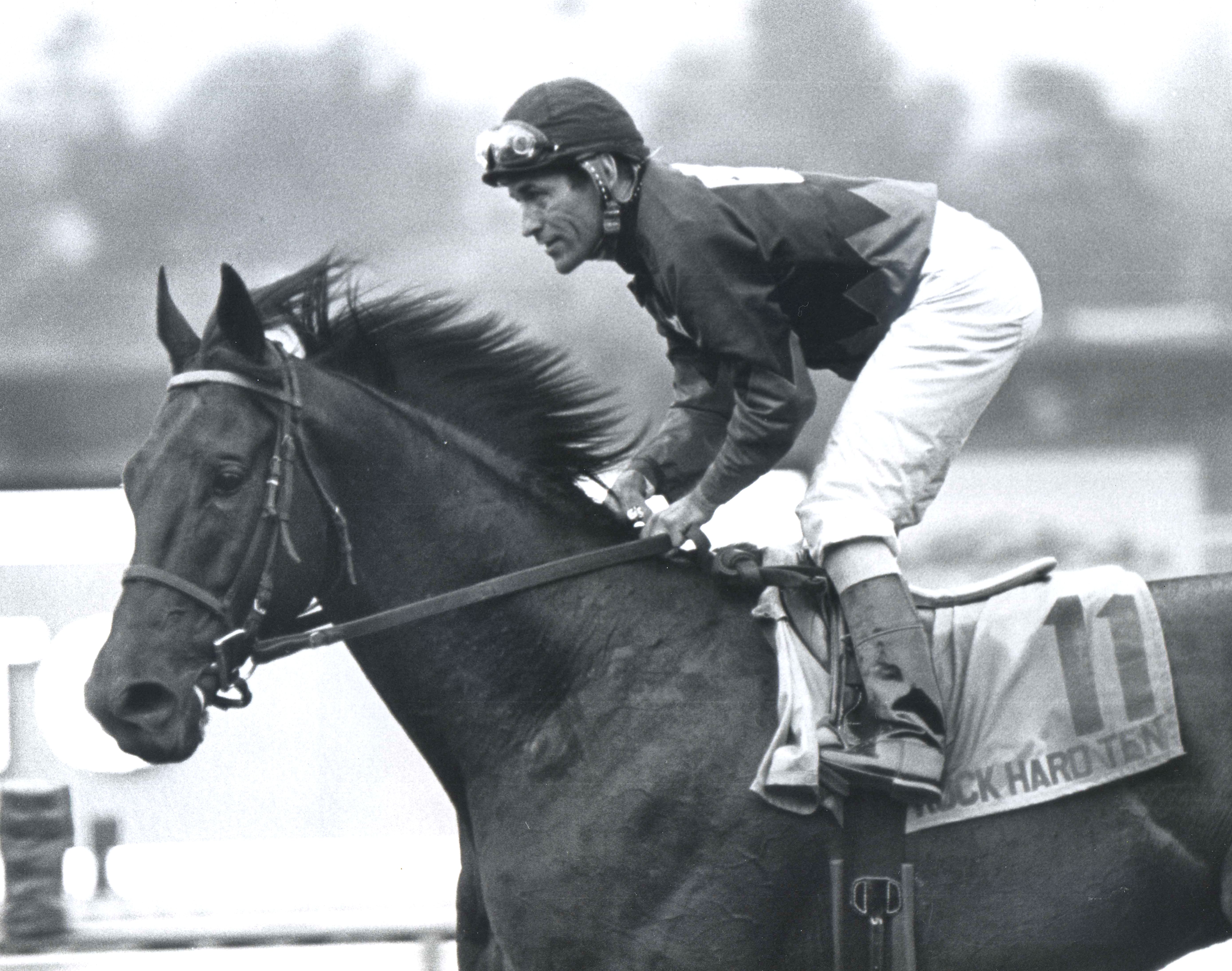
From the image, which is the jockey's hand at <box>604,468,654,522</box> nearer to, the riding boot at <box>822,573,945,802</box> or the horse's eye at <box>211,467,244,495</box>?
the riding boot at <box>822,573,945,802</box>

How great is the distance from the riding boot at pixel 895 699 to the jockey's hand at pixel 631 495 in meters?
0.48

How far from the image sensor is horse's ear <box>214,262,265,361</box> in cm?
274


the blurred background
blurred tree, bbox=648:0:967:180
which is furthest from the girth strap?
blurred tree, bbox=648:0:967:180

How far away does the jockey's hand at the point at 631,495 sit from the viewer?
300cm

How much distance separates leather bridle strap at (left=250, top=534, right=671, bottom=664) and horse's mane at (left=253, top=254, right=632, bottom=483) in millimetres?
210

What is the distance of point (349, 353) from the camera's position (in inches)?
117

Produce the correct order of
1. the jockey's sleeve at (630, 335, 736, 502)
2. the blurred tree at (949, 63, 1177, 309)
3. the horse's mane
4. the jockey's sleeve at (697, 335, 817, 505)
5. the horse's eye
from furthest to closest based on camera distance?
1. the blurred tree at (949, 63, 1177, 309)
2. the jockey's sleeve at (630, 335, 736, 502)
3. the horse's mane
4. the jockey's sleeve at (697, 335, 817, 505)
5. the horse's eye

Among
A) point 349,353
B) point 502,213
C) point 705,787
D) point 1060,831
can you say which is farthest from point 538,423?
point 502,213

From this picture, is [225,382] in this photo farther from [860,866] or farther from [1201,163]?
[1201,163]

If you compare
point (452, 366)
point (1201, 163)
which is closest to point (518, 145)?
point (452, 366)

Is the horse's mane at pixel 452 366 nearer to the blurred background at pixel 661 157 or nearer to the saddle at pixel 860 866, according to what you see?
the saddle at pixel 860 866

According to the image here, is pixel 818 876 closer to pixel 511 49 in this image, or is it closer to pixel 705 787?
pixel 705 787

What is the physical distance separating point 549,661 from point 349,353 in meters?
0.69

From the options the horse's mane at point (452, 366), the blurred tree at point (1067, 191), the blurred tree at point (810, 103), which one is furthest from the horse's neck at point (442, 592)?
the blurred tree at point (1067, 191)
